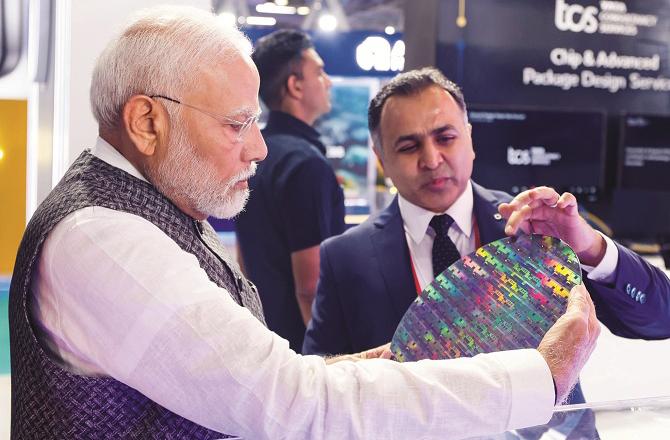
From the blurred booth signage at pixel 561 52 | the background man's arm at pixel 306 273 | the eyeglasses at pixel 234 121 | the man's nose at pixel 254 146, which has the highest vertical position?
the blurred booth signage at pixel 561 52

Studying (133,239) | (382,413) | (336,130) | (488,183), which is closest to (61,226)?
(133,239)

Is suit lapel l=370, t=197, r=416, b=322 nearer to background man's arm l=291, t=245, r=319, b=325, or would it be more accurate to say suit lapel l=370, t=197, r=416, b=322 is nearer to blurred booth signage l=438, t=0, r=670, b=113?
background man's arm l=291, t=245, r=319, b=325

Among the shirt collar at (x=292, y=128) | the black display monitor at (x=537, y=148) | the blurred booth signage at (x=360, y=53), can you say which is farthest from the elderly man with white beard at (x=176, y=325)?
the blurred booth signage at (x=360, y=53)

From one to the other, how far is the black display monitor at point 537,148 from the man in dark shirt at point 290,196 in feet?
4.85

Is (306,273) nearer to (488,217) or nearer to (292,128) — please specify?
(292,128)

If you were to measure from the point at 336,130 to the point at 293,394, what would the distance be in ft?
21.0

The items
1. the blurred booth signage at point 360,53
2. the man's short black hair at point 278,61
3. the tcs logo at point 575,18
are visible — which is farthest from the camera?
the blurred booth signage at point 360,53

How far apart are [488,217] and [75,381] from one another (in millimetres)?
1016

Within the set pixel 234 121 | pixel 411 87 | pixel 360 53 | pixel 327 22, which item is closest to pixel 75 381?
pixel 234 121

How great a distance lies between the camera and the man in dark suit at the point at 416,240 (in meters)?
1.77

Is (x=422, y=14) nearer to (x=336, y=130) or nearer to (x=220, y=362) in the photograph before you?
(x=336, y=130)

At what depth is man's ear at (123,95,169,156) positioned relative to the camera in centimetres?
123

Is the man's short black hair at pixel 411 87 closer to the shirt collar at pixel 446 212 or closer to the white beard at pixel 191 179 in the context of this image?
the shirt collar at pixel 446 212

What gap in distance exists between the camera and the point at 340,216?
9.38 feet
